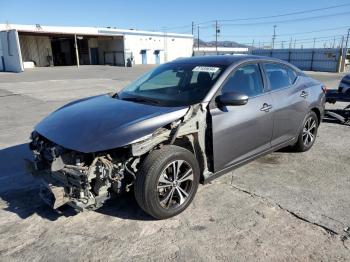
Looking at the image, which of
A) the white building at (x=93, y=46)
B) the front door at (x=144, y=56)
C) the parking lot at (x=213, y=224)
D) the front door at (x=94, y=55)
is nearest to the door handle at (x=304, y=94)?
the parking lot at (x=213, y=224)

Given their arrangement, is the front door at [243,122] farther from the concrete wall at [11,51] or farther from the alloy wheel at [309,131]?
the concrete wall at [11,51]

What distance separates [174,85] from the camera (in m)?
4.29

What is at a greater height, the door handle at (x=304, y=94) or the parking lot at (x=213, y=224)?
the door handle at (x=304, y=94)

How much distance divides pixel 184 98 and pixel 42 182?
6.03 feet

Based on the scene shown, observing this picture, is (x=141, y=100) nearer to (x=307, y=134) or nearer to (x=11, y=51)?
(x=307, y=134)

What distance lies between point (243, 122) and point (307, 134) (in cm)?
203

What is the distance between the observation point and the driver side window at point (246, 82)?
395cm

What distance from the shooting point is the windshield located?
12.5ft

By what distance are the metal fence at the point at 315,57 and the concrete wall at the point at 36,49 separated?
2723cm

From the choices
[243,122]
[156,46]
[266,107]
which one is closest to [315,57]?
[156,46]

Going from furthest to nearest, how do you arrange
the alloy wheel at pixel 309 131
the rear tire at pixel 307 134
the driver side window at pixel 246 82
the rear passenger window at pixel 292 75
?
the alloy wheel at pixel 309 131, the rear tire at pixel 307 134, the rear passenger window at pixel 292 75, the driver side window at pixel 246 82

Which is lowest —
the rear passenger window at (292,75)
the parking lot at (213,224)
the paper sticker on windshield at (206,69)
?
the parking lot at (213,224)

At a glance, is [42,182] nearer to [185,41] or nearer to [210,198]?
[210,198]

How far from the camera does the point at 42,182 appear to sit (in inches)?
133
